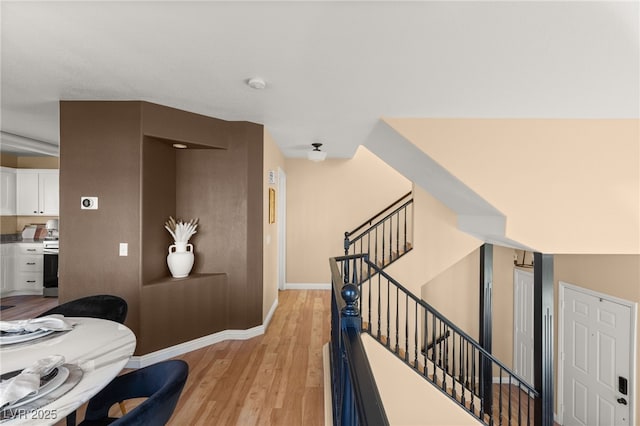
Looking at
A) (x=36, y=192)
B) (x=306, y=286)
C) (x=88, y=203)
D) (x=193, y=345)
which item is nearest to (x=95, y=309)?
(x=88, y=203)

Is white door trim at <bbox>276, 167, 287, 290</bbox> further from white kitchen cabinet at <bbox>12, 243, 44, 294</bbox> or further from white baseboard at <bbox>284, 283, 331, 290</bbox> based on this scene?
white kitchen cabinet at <bbox>12, 243, 44, 294</bbox>

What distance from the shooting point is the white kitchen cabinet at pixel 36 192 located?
17.7ft

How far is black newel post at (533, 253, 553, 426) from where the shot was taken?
3.34 metres

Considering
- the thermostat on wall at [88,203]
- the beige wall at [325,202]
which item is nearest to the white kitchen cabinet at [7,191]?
the thermostat on wall at [88,203]

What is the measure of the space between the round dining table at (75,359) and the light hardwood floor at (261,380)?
1.01 metres

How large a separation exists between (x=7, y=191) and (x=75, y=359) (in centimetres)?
589

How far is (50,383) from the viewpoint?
1.08 meters

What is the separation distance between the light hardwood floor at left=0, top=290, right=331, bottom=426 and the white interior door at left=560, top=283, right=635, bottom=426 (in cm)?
333

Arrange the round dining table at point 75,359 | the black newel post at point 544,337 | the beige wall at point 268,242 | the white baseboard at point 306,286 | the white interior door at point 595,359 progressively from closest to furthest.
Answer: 1. the round dining table at point 75,359
2. the black newel post at point 544,337
3. the white interior door at point 595,359
4. the beige wall at point 268,242
5. the white baseboard at point 306,286

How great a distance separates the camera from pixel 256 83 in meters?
2.45

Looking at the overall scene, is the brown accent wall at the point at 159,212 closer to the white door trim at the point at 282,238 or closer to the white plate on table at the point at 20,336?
the white plate on table at the point at 20,336

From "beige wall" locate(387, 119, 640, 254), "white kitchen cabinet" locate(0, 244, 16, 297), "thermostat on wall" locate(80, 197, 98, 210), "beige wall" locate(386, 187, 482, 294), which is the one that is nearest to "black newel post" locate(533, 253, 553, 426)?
"beige wall" locate(387, 119, 640, 254)

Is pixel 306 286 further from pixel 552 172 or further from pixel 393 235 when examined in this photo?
pixel 552 172

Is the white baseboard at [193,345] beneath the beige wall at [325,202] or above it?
beneath
